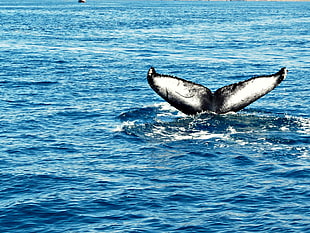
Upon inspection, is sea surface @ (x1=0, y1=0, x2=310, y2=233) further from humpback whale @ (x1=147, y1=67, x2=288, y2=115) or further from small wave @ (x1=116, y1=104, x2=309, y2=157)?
humpback whale @ (x1=147, y1=67, x2=288, y2=115)

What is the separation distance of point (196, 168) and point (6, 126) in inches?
286

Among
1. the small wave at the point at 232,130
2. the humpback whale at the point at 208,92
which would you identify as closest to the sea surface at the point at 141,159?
the small wave at the point at 232,130

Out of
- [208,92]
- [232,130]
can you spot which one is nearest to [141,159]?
[208,92]

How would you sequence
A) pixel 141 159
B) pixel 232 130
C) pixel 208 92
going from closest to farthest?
pixel 141 159
pixel 208 92
pixel 232 130

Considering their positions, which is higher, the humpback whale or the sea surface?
the humpback whale

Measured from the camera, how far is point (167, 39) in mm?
52344

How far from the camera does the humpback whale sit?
14.8 metres

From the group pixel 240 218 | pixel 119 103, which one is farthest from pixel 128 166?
pixel 119 103

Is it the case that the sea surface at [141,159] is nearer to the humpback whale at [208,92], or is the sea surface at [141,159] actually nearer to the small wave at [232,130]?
the small wave at [232,130]

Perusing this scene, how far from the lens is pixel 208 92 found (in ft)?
50.8

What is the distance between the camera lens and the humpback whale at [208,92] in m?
14.8

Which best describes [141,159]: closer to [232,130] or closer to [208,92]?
[208,92]

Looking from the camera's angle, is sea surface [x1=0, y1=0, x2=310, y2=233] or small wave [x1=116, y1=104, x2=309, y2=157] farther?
small wave [x1=116, y1=104, x2=309, y2=157]

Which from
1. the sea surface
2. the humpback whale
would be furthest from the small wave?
the humpback whale
